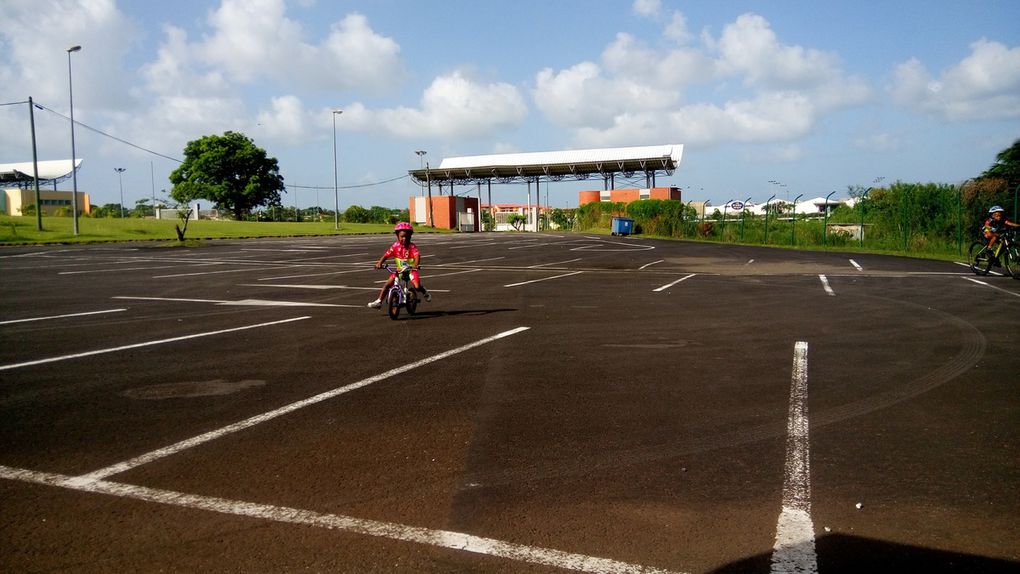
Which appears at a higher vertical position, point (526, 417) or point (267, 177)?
point (267, 177)

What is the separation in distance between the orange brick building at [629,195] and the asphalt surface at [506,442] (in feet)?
181

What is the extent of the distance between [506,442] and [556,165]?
71.2 m

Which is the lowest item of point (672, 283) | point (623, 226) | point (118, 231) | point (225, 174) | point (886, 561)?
point (886, 561)

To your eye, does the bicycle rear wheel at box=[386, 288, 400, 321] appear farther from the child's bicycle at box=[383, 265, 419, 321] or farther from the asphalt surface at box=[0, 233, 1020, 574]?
the asphalt surface at box=[0, 233, 1020, 574]

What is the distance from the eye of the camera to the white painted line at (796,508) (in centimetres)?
303

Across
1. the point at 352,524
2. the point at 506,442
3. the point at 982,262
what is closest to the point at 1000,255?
the point at 982,262

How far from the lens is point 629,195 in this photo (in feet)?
232

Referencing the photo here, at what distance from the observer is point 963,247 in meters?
26.0

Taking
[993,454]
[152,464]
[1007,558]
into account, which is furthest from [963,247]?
[152,464]

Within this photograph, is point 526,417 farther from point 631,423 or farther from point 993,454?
point 993,454

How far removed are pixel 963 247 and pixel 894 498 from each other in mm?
26996

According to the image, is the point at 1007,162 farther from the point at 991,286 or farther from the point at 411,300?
the point at 411,300

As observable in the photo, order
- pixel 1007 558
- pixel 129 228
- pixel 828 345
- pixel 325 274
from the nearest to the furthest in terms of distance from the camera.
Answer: pixel 1007 558 < pixel 828 345 < pixel 325 274 < pixel 129 228

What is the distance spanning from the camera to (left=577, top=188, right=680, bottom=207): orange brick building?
6688 cm
